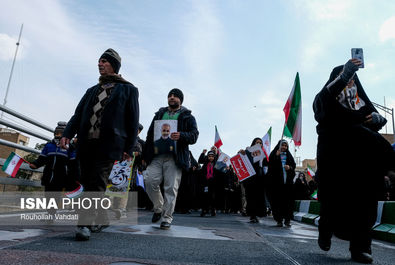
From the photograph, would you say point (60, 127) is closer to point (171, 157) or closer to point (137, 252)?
point (171, 157)

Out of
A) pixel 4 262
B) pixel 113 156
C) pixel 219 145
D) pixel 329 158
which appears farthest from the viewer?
pixel 219 145

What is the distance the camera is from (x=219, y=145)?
16875mm

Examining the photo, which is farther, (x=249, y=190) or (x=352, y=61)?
(x=249, y=190)

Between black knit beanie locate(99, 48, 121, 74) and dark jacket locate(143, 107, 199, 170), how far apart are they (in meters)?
1.35

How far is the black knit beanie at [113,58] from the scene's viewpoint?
146 inches

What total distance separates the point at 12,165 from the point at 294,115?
5.81 metres

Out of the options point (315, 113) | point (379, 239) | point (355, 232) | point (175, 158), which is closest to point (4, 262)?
point (355, 232)

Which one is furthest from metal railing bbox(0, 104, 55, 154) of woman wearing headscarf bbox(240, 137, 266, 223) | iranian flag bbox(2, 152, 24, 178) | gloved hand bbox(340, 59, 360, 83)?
woman wearing headscarf bbox(240, 137, 266, 223)

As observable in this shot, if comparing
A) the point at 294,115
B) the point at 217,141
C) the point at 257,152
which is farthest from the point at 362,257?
the point at 217,141

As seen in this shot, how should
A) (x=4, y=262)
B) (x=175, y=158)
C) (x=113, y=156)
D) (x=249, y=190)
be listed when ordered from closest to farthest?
(x=4, y=262) → (x=113, y=156) → (x=175, y=158) → (x=249, y=190)

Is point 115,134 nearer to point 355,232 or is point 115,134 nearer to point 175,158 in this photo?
point 175,158

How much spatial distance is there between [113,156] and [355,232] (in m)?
2.23

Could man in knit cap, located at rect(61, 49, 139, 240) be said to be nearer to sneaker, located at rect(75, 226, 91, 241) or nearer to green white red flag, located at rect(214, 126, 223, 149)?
sneaker, located at rect(75, 226, 91, 241)

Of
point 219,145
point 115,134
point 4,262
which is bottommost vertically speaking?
point 4,262
